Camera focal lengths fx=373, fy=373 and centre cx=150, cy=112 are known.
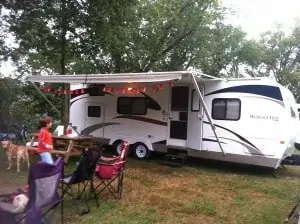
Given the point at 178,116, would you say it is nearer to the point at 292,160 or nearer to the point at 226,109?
the point at 226,109

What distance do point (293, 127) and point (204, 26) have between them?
27.3ft

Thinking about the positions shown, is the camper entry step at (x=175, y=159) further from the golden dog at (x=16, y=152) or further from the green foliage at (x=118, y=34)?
the green foliage at (x=118, y=34)

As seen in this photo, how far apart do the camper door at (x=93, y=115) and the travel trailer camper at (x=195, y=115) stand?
0.10 feet

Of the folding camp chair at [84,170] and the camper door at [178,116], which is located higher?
the camper door at [178,116]

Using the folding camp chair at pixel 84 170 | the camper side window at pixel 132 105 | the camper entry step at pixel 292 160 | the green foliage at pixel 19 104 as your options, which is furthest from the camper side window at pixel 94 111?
the folding camp chair at pixel 84 170

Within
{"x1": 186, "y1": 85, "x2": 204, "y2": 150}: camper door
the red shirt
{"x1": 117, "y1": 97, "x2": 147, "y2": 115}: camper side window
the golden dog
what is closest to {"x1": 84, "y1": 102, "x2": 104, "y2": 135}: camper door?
{"x1": 117, "y1": 97, "x2": 147, "y2": 115}: camper side window

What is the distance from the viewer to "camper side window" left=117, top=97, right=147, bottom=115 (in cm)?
1079

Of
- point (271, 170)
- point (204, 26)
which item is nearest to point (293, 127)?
point (271, 170)

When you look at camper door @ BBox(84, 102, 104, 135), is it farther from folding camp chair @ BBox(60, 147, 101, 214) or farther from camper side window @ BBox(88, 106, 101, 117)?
folding camp chair @ BBox(60, 147, 101, 214)

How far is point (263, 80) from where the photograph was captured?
8914mm

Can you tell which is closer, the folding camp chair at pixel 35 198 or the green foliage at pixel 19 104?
the folding camp chair at pixel 35 198

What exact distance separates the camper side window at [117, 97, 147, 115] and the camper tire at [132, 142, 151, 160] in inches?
36.8

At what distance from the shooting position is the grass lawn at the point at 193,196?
5.52m

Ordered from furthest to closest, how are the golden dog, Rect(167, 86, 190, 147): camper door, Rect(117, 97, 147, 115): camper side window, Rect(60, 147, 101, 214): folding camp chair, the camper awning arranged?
1. Rect(117, 97, 147, 115): camper side window
2. Rect(167, 86, 190, 147): camper door
3. the golden dog
4. the camper awning
5. Rect(60, 147, 101, 214): folding camp chair
